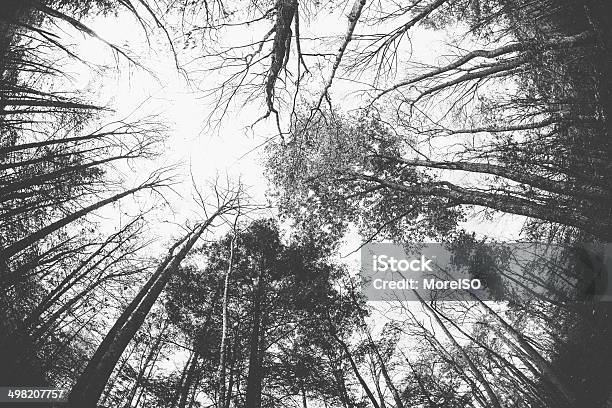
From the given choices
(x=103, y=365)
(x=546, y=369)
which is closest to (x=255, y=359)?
(x=103, y=365)

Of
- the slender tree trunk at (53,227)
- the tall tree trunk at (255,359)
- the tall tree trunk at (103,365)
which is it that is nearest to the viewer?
the tall tree trunk at (103,365)

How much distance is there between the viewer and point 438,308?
9.95 meters

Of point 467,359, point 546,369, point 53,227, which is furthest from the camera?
point 467,359

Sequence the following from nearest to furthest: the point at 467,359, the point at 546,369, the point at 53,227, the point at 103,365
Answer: the point at 103,365, the point at 546,369, the point at 53,227, the point at 467,359

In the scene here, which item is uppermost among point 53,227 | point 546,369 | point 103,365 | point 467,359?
point 53,227

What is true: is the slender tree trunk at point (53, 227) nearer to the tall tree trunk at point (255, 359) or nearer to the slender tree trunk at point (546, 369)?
the tall tree trunk at point (255, 359)

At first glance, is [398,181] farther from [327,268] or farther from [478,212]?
[327,268]

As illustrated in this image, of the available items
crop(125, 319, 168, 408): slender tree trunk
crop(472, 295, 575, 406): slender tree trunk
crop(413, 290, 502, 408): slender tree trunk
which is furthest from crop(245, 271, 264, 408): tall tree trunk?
crop(472, 295, 575, 406): slender tree trunk

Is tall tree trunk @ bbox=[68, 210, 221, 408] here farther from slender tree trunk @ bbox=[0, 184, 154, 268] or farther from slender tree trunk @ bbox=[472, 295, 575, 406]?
slender tree trunk @ bbox=[472, 295, 575, 406]

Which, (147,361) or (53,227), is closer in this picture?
(53,227)

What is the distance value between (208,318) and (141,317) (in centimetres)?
359

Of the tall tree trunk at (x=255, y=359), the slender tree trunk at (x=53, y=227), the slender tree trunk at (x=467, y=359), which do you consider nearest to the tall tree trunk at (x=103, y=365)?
the slender tree trunk at (x=53, y=227)

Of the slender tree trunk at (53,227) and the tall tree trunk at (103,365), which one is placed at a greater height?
the slender tree trunk at (53,227)

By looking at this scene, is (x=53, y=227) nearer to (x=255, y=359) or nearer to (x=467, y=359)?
(x=255, y=359)
